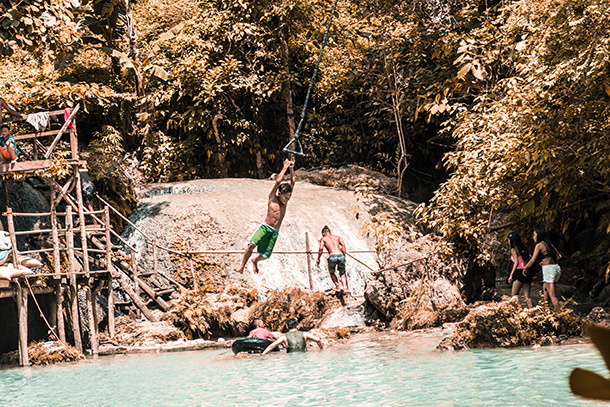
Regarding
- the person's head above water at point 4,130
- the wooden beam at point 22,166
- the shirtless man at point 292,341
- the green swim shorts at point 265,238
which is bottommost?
the shirtless man at point 292,341

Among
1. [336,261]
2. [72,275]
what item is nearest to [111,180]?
[72,275]

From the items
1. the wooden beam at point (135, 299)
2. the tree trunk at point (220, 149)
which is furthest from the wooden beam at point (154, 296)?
the tree trunk at point (220, 149)

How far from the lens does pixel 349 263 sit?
1970cm

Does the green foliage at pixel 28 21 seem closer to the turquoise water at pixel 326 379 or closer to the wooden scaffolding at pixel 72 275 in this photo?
the turquoise water at pixel 326 379

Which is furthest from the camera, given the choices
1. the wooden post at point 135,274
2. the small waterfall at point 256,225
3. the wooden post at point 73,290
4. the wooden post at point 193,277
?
the small waterfall at point 256,225

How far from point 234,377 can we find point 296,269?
839 centimetres

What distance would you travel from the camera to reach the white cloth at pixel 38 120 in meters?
15.2

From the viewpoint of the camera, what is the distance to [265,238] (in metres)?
10.5

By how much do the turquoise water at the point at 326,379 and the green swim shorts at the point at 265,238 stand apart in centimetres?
190

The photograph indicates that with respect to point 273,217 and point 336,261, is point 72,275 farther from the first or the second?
point 273,217

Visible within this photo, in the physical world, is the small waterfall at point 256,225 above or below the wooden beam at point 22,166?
below

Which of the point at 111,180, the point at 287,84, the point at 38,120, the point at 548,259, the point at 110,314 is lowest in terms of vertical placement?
the point at 110,314

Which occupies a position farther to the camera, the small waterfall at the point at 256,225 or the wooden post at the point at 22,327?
the small waterfall at the point at 256,225

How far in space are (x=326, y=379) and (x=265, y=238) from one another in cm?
221
